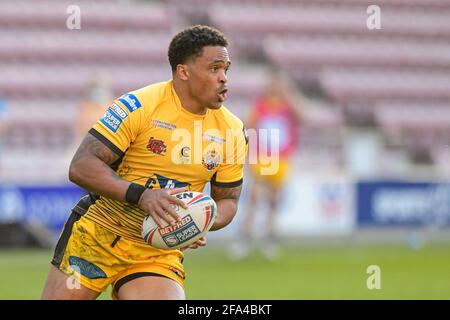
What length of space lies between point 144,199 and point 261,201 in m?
8.65

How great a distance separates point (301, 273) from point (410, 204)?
394cm

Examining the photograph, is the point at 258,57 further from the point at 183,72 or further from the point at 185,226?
the point at 185,226

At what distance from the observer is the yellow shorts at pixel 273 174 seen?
40.6ft

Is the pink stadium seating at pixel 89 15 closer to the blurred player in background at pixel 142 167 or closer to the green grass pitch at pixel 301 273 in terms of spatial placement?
the green grass pitch at pixel 301 273

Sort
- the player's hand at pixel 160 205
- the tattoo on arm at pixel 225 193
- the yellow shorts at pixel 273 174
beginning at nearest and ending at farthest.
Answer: the player's hand at pixel 160 205 < the tattoo on arm at pixel 225 193 < the yellow shorts at pixel 273 174

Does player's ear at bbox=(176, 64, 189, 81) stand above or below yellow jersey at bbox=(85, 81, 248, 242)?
above

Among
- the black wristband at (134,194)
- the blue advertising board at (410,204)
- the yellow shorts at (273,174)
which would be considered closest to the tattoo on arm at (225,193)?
the black wristband at (134,194)

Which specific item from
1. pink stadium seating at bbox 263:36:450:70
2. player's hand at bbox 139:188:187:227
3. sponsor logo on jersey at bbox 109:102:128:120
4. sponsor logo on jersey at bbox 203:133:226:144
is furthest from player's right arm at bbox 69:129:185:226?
pink stadium seating at bbox 263:36:450:70

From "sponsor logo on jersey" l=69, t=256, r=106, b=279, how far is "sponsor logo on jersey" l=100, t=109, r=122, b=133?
72cm

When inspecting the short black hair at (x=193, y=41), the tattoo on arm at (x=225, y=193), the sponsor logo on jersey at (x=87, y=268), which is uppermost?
the short black hair at (x=193, y=41)

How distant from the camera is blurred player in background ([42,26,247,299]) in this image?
4789 mm

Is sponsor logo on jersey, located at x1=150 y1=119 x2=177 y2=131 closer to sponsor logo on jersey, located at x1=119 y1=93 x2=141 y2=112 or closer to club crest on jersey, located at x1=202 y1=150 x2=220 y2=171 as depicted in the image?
sponsor logo on jersey, located at x1=119 y1=93 x2=141 y2=112

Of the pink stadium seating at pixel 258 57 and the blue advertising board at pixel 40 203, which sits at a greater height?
the pink stadium seating at pixel 258 57

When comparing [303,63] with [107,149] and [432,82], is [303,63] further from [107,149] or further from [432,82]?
[107,149]
